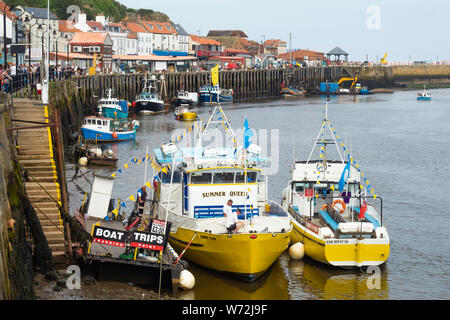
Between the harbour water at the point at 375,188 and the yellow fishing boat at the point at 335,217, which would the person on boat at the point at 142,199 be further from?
the yellow fishing boat at the point at 335,217

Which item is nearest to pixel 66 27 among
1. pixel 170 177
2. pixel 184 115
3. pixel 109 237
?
pixel 184 115

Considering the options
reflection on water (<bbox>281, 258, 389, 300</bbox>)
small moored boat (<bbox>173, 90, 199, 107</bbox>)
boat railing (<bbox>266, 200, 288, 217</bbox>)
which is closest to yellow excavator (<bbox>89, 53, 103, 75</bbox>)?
small moored boat (<bbox>173, 90, 199, 107</bbox>)

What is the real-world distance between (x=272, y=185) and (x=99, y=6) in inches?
4605

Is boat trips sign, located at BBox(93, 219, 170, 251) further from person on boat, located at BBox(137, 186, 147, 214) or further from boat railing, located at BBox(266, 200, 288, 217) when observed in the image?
boat railing, located at BBox(266, 200, 288, 217)

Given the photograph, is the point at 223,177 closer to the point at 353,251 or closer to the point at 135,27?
the point at 353,251

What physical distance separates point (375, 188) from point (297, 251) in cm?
1482

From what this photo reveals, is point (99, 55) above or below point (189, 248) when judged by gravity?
above

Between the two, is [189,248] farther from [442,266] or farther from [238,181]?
[442,266]

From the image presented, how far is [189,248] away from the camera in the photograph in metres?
21.5

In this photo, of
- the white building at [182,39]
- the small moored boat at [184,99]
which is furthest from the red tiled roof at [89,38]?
the white building at [182,39]

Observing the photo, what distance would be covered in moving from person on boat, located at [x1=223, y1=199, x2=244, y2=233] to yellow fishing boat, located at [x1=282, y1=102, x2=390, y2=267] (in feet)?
9.98

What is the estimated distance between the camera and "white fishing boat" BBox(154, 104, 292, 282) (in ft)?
66.7

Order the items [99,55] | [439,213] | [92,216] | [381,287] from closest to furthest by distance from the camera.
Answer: [381,287], [92,216], [439,213], [99,55]
